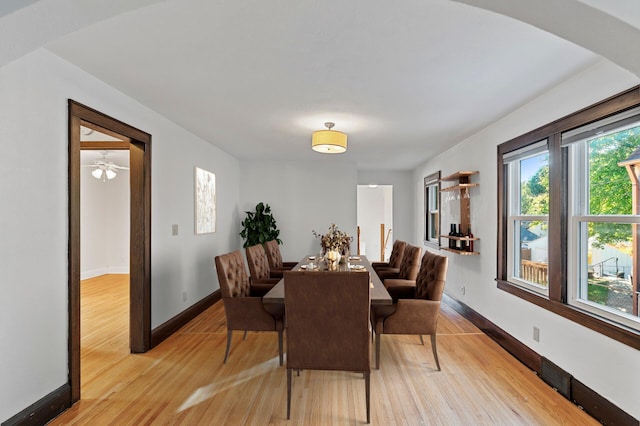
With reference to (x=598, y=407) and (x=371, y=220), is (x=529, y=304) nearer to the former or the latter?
(x=598, y=407)

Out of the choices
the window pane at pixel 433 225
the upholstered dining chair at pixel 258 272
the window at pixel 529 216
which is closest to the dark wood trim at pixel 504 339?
the window at pixel 529 216

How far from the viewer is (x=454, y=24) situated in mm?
1896

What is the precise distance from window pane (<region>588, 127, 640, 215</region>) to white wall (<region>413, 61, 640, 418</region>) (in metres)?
0.30

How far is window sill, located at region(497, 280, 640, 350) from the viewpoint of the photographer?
6.92 ft

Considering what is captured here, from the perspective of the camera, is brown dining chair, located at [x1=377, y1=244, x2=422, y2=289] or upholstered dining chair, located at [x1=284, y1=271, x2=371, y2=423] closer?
upholstered dining chair, located at [x1=284, y1=271, x2=371, y2=423]

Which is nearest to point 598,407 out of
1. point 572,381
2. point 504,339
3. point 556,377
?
point 572,381

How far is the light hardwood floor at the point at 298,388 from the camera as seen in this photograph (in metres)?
2.31

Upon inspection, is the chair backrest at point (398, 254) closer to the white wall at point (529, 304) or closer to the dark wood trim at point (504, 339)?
the white wall at point (529, 304)

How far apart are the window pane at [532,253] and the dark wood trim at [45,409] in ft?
12.6

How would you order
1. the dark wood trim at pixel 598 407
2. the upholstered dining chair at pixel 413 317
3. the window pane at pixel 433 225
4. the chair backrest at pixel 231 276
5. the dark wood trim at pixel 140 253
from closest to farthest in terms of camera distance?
the dark wood trim at pixel 598 407
the upholstered dining chair at pixel 413 317
the chair backrest at pixel 231 276
the dark wood trim at pixel 140 253
the window pane at pixel 433 225

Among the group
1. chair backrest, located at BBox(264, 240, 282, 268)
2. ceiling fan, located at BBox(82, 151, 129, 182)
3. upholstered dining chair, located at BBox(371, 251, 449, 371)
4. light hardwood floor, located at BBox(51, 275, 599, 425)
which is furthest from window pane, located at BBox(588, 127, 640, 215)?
ceiling fan, located at BBox(82, 151, 129, 182)

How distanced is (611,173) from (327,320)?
2218mm

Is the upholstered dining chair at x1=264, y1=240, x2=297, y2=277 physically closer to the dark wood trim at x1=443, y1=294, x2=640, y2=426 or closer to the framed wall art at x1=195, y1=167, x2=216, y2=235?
the framed wall art at x1=195, y1=167, x2=216, y2=235

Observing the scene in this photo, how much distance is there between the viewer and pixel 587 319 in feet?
7.99
